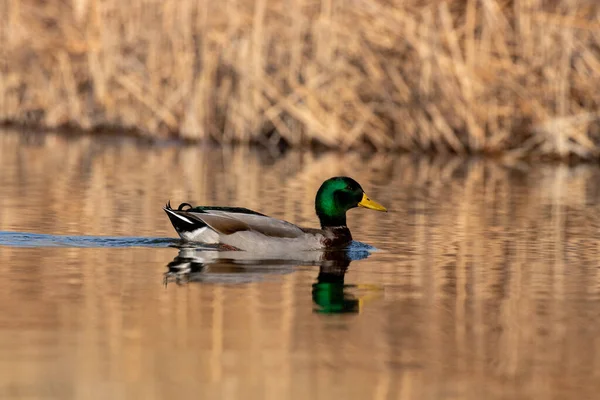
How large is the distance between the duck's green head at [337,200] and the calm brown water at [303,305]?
350 millimetres

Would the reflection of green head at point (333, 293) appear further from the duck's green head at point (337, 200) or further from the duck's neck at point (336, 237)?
the duck's green head at point (337, 200)

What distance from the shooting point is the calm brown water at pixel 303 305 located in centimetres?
576

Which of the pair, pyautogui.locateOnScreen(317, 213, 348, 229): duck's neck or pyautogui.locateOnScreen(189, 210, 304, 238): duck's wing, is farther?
pyautogui.locateOnScreen(317, 213, 348, 229): duck's neck

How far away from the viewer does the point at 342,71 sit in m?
20.2

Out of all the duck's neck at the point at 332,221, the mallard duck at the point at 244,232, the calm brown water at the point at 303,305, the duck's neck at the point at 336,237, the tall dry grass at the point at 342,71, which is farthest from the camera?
the tall dry grass at the point at 342,71

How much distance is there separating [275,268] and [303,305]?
5.08ft

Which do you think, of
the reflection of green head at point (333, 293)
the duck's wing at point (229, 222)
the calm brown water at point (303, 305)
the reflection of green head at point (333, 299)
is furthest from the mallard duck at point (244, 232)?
the reflection of green head at point (333, 299)

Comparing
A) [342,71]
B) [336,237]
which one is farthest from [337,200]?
[342,71]

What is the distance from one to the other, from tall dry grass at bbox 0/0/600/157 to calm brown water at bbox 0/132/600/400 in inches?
207

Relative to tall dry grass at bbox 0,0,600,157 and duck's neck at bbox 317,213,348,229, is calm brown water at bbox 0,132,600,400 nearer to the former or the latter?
duck's neck at bbox 317,213,348,229

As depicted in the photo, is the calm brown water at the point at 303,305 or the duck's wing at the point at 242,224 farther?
the duck's wing at the point at 242,224

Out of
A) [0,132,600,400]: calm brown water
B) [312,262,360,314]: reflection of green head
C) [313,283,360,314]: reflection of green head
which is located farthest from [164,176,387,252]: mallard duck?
[313,283,360,314]: reflection of green head

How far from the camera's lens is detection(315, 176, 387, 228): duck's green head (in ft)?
34.5

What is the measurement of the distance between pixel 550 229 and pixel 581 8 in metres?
8.73
